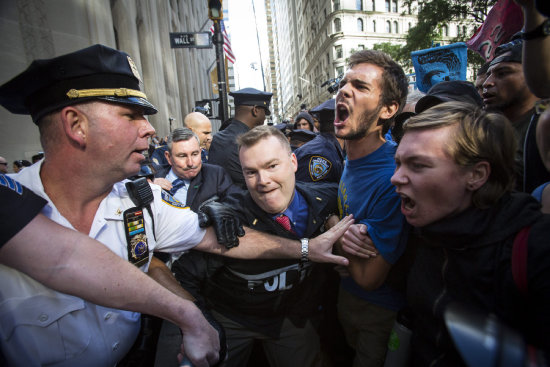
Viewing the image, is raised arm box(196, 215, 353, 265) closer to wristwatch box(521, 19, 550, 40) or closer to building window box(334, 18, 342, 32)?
wristwatch box(521, 19, 550, 40)

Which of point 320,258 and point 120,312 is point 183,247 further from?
point 320,258

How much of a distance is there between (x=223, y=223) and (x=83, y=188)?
2.98 ft

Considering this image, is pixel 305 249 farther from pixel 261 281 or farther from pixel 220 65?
pixel 220 65

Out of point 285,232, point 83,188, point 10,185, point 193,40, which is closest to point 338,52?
point 193,40

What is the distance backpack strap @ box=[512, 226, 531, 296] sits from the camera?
3.20 feet

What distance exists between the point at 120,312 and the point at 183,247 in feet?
1.82

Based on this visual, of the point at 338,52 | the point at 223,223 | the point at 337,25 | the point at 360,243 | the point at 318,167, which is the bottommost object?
the point at 360,243

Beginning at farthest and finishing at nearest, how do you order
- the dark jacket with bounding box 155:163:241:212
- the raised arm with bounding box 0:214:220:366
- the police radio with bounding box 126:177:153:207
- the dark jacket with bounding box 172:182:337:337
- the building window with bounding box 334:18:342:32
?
the building window with bounding box 334:18:342:32 → the dark jacket with bounding box 155:163:241:212 → the dark jacket with bounding box 172:182:337:337 → the police radio with bounding box 126:177:153:207 → the raised arm with bounding box 0:214:220:366

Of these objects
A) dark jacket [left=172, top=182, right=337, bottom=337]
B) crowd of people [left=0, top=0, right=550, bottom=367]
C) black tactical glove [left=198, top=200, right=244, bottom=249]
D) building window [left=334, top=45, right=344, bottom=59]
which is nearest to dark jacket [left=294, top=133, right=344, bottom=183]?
crowd of people [left=0, top=0, right=550, bottom=367]

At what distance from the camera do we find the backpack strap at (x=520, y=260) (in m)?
0.98

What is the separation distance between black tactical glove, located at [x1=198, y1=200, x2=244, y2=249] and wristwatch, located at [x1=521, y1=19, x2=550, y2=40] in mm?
2218

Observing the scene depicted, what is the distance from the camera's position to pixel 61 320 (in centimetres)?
130

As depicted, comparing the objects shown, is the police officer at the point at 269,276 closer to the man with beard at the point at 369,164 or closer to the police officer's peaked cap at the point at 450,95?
the man with beard at the point at 369,164

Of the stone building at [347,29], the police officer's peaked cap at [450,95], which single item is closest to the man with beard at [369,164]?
the police officer's peaked cap at [450,95]
